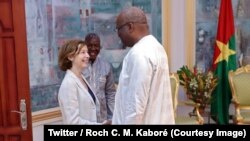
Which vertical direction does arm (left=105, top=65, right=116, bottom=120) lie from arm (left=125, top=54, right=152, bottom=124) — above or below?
below

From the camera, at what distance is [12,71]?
114 inches

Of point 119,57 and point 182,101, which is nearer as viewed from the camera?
point 119,57

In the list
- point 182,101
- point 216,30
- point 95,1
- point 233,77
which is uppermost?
point 95,1

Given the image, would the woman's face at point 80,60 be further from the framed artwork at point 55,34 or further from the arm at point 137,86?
the framed artwork at point 55,34

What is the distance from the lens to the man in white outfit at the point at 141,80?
216cm

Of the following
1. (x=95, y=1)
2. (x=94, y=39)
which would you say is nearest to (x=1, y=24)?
(x=94, y=39)

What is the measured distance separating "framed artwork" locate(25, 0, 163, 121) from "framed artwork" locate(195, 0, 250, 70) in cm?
108

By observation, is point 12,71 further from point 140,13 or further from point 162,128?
point 162,128

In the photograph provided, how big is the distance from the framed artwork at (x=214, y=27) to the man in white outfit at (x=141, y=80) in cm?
277

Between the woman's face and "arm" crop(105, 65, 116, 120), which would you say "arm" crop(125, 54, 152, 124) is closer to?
the woman's face

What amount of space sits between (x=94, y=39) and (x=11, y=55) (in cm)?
116

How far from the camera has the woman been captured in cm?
236

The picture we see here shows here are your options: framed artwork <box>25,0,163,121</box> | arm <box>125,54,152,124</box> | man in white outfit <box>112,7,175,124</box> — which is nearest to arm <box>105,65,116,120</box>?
framed artwork <box>25,0,163,121</box>
